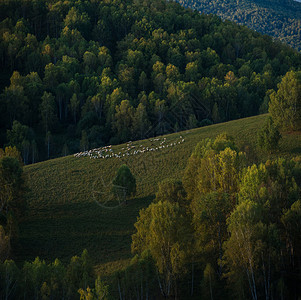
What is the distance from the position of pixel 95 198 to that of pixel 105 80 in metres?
89.5

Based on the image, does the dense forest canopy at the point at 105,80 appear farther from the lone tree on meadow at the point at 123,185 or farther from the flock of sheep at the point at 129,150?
the lone tree on meadow at the point at 123,185

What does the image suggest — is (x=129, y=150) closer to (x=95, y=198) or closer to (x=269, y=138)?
(x=95, y=198)

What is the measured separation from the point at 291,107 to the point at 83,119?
230 ft

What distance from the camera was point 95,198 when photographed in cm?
6106

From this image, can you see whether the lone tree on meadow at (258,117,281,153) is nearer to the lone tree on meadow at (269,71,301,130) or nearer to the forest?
the forest

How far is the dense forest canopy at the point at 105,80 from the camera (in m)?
116

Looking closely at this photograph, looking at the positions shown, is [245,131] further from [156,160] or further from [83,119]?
[83,119]

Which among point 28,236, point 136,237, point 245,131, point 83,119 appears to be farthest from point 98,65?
point 136,237

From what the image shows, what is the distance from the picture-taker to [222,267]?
3678cm

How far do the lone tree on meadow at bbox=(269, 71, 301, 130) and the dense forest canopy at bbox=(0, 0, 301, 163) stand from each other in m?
37.5

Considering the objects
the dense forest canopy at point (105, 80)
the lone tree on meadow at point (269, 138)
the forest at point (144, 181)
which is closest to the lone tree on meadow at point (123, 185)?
the forest at point (144, 181)

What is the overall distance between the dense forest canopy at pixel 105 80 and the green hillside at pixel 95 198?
3147 cm

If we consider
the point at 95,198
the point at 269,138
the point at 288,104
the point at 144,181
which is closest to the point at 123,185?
the point at 95,198

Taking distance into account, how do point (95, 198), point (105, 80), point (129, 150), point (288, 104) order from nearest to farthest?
point (95, 198) → point (288, 104) → point (129, 150) → point (105, 80)
